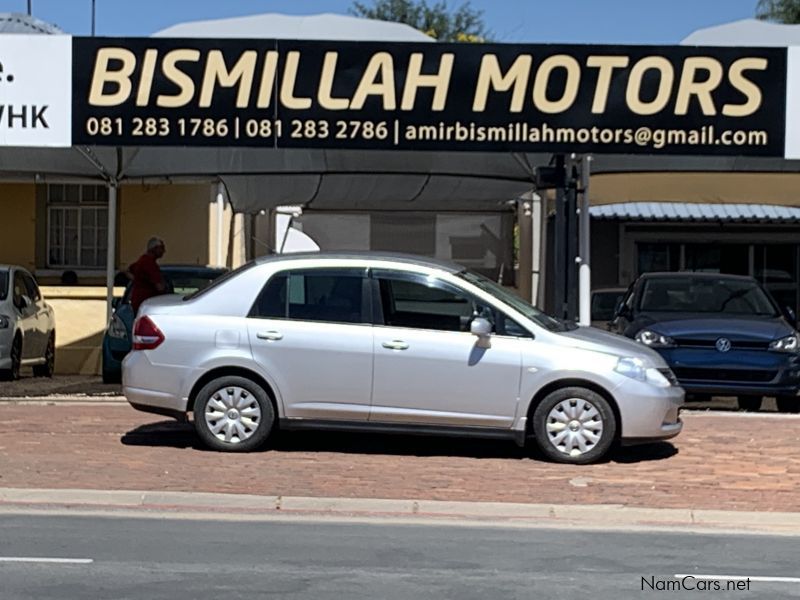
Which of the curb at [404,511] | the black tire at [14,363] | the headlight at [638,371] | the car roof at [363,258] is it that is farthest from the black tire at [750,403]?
the black tire at [14,363]

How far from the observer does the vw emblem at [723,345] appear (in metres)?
13.6

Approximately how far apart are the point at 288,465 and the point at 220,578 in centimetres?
338

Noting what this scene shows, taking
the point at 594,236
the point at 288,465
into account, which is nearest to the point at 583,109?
the point at 288,465

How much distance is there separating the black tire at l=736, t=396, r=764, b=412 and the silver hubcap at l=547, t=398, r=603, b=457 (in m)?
5.42

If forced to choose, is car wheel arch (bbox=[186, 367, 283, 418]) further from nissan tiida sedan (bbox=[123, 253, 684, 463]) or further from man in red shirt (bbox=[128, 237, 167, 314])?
man in red shirt (bbox=[128, 237, 167, 314])

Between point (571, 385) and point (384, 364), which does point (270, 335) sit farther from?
point (571, 385)

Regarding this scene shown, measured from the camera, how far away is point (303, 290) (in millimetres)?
10570

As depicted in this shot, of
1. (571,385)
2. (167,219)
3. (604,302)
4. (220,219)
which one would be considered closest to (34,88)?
(571,385)

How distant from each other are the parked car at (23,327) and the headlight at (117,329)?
1.61 metres

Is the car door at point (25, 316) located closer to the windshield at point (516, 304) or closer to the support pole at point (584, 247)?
the support pole at point (584, 247)

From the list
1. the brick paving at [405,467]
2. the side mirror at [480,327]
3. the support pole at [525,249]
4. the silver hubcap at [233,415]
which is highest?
the support pole at [525,249]

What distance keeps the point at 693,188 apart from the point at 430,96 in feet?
21.2

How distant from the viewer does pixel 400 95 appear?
41.9 feet

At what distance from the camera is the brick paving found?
370 inches
